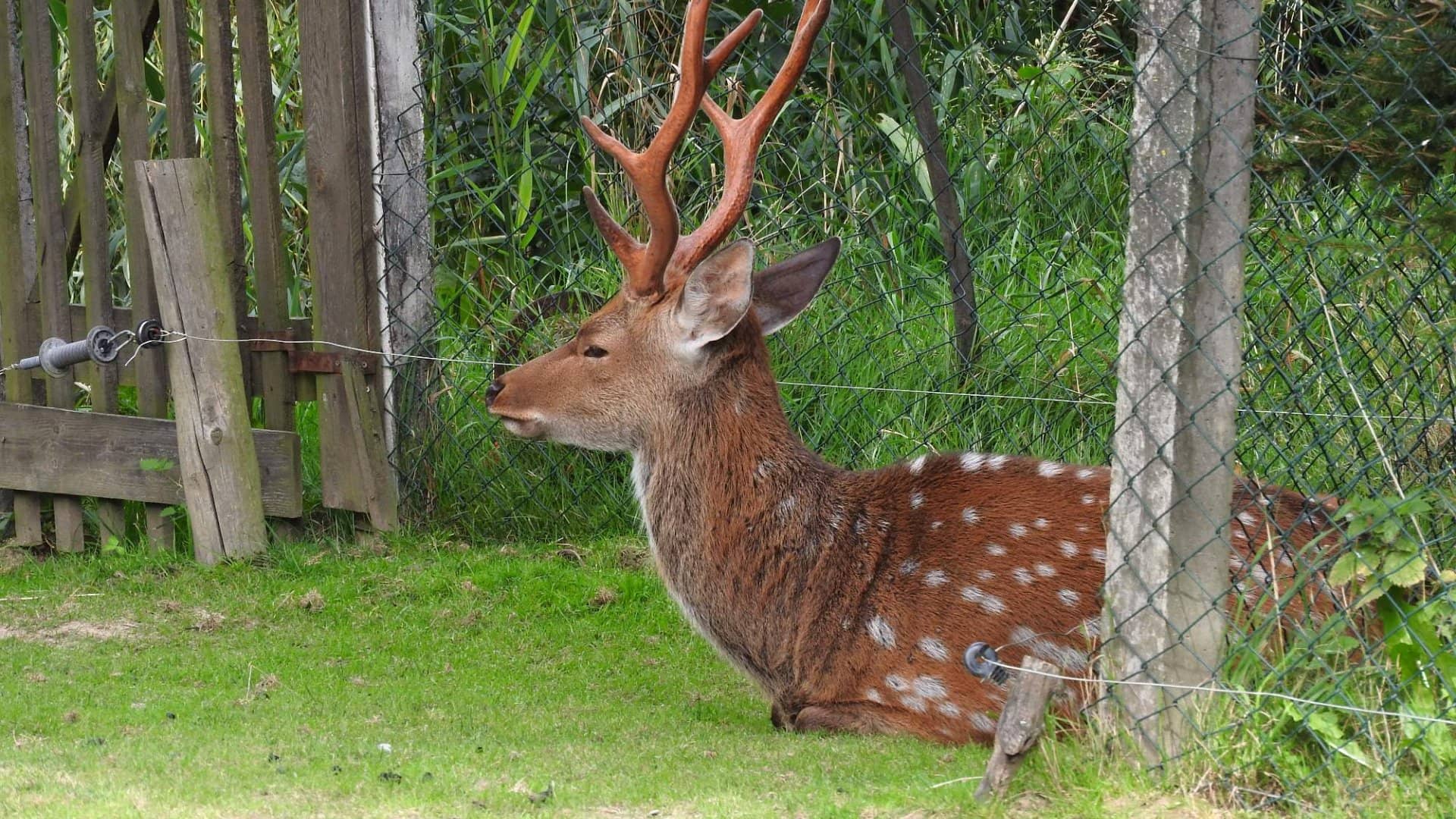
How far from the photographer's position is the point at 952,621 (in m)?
4.61

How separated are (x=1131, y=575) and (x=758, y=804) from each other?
98 cm

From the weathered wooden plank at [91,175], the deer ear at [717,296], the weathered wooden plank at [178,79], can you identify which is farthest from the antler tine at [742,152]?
the weathered wooden plank at [91,175]

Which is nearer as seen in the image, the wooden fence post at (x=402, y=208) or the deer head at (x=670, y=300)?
the deer head at (x=670, y=300)

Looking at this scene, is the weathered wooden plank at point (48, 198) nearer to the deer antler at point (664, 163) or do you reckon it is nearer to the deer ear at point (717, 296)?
the deer antler at point (664, 163)

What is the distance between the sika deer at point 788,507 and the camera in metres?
4.57

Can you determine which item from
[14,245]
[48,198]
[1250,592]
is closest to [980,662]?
[1250,592]

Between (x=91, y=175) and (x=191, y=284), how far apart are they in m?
0.70

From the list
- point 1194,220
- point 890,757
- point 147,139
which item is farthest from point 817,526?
point 147,139

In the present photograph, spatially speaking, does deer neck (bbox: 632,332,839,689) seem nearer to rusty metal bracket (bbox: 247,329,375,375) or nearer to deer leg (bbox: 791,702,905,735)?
deer leg (bbox: 791,702,905,735)

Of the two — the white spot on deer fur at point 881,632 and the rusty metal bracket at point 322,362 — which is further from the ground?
the rusty metal bracket at point 322,362

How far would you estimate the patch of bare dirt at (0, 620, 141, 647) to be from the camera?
18.6ft

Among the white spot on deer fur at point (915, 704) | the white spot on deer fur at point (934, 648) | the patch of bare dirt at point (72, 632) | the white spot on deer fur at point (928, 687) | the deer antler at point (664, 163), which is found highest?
the deer antler at point (664, 163)

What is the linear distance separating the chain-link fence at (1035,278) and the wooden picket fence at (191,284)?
416 mm

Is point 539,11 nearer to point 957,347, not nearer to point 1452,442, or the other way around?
point 957,347
